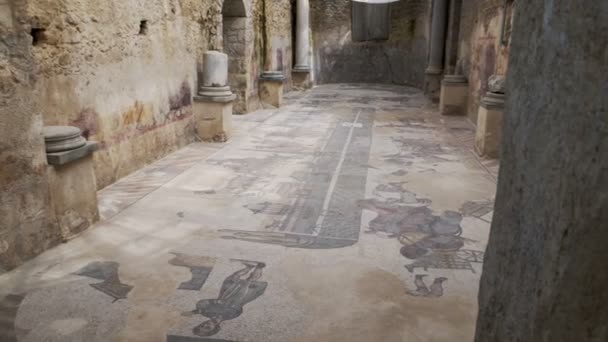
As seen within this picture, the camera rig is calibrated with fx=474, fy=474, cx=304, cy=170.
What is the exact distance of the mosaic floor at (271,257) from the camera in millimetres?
2496

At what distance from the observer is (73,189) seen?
11.6 ft

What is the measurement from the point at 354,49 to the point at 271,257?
50.2 ft

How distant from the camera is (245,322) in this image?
8.25 ft

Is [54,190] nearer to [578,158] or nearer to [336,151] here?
[578,158]

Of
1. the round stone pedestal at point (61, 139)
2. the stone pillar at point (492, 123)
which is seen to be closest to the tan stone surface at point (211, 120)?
the round stone pedestal at point (61, 139)

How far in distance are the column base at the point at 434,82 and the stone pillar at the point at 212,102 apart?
6.60m

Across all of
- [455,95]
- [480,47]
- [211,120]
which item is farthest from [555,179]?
[455,95]

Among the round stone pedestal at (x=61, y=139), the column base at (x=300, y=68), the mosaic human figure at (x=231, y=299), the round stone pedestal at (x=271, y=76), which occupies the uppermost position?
the column base at (x=300, y=68)

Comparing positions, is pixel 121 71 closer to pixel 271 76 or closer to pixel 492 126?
pixel 492 126

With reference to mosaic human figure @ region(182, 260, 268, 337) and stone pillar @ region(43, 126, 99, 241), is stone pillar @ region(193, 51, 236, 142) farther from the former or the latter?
mosaic human figure @ region(182, 260, 268, 337)

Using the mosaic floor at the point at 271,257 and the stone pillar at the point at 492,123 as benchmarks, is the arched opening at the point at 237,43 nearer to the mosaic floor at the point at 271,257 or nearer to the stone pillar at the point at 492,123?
the mosaic floor at the point at 271,257

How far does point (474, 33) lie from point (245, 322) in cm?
829

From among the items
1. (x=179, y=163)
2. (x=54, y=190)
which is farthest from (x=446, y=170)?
(x=54, y=190)

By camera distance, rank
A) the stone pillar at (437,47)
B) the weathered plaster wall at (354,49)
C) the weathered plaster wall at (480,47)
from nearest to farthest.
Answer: the weathered plaster wall at (480,47)
the stone pillar at (437,47)
the weathered plaster wall at (354,49)
